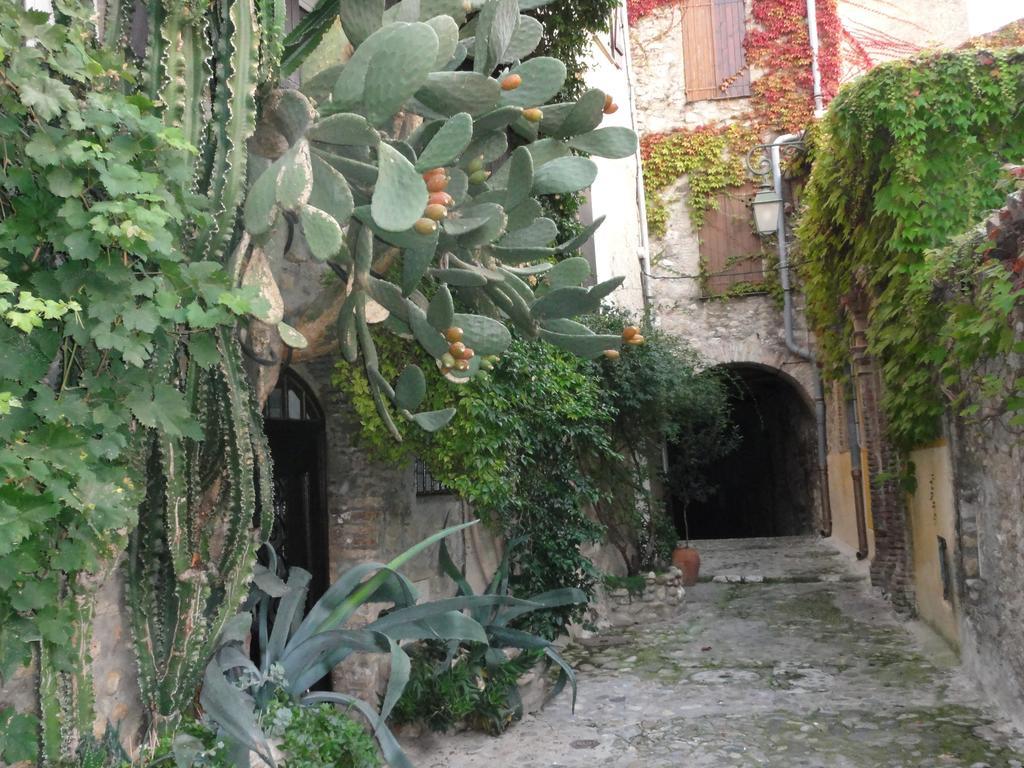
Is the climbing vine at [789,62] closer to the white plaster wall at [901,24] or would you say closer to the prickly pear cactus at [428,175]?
the white plaster wall at [901,24]

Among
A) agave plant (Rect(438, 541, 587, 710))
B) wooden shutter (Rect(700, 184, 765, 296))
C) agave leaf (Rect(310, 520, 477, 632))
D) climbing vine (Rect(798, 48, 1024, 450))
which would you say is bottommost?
agave plant (Rect(438, 541, 587, 710))

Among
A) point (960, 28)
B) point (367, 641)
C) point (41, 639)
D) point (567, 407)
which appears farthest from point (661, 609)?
point (960, 28)

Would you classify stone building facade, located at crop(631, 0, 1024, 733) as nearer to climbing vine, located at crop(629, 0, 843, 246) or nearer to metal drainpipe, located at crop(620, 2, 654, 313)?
climbing vine, located at crop(629, 0, 843, 246)

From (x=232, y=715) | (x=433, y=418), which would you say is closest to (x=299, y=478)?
(x=433, y=418)

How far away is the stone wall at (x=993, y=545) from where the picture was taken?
5008 mm

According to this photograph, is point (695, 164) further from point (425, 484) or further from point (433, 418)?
point (433, 418)

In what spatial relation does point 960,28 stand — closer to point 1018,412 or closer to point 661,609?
point 661,609

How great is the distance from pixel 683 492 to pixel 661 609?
3.13 metres

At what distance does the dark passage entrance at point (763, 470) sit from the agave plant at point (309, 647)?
8.36m

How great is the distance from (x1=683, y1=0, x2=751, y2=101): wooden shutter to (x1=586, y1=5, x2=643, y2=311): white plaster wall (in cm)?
148

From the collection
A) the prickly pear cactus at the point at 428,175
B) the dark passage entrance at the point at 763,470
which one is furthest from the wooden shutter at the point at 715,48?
the prickly pear cactus at the point at 428,175

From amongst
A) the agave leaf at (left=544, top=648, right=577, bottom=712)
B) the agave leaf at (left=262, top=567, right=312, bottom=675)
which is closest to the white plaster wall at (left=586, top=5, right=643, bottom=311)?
the agave leaf at (left=544, top=648, right=577, bottom=712)

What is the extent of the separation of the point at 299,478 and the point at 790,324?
9.59 metres

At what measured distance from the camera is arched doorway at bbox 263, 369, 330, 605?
5316 mm
